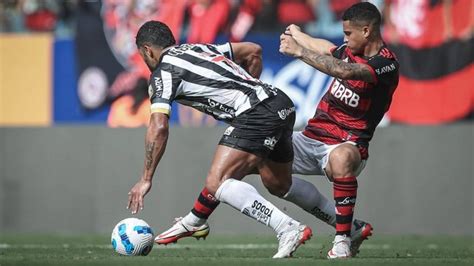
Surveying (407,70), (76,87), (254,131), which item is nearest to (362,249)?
(254,131)

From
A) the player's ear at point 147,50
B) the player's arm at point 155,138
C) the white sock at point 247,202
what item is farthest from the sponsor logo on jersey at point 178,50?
the white sock at point 247,202

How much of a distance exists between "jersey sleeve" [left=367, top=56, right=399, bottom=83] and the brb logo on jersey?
0.39m

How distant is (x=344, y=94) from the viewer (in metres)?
9.84

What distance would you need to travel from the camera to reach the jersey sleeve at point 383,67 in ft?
30.6

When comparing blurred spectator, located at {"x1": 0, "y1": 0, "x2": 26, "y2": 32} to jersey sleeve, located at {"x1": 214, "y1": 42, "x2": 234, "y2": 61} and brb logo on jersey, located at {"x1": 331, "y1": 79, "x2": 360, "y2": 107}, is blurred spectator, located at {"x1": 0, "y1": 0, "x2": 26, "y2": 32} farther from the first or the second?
brb logo on jersey, located at {"x1": 331, "y1": 79, "x2": 360, "y2": 107}

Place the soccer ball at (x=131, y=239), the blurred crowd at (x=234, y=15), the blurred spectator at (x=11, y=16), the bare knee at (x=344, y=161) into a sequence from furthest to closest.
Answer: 1. the blurred spectator at (x=11, y=16)
2. the blurred crowd at (x=234, y=15)
3. the bare knee at (x=344, y=161)
4. the soccer ball at (x=131, y=239)

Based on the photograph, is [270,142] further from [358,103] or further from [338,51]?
[338,51]

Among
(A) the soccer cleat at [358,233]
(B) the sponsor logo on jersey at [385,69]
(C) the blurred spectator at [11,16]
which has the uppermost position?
(B) the sponsor logo on jersey at [385,69]

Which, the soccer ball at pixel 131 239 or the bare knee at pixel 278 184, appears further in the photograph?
the bare knee at pixel 278 184

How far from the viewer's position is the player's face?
375 inches

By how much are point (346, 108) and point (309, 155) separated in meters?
0.61

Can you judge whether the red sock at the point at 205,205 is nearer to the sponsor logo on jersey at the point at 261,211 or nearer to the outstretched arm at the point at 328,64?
the sponsor logo on jersey at the point at 261,211

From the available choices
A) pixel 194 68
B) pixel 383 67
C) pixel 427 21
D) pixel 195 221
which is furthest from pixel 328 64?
pixel 427 21

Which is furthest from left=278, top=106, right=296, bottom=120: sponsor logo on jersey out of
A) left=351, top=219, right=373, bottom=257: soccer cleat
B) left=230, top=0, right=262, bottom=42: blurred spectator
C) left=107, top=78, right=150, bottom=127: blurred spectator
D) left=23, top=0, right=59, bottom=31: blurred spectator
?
left=23, top=0, right=59, bottom=31: blurred spectator
